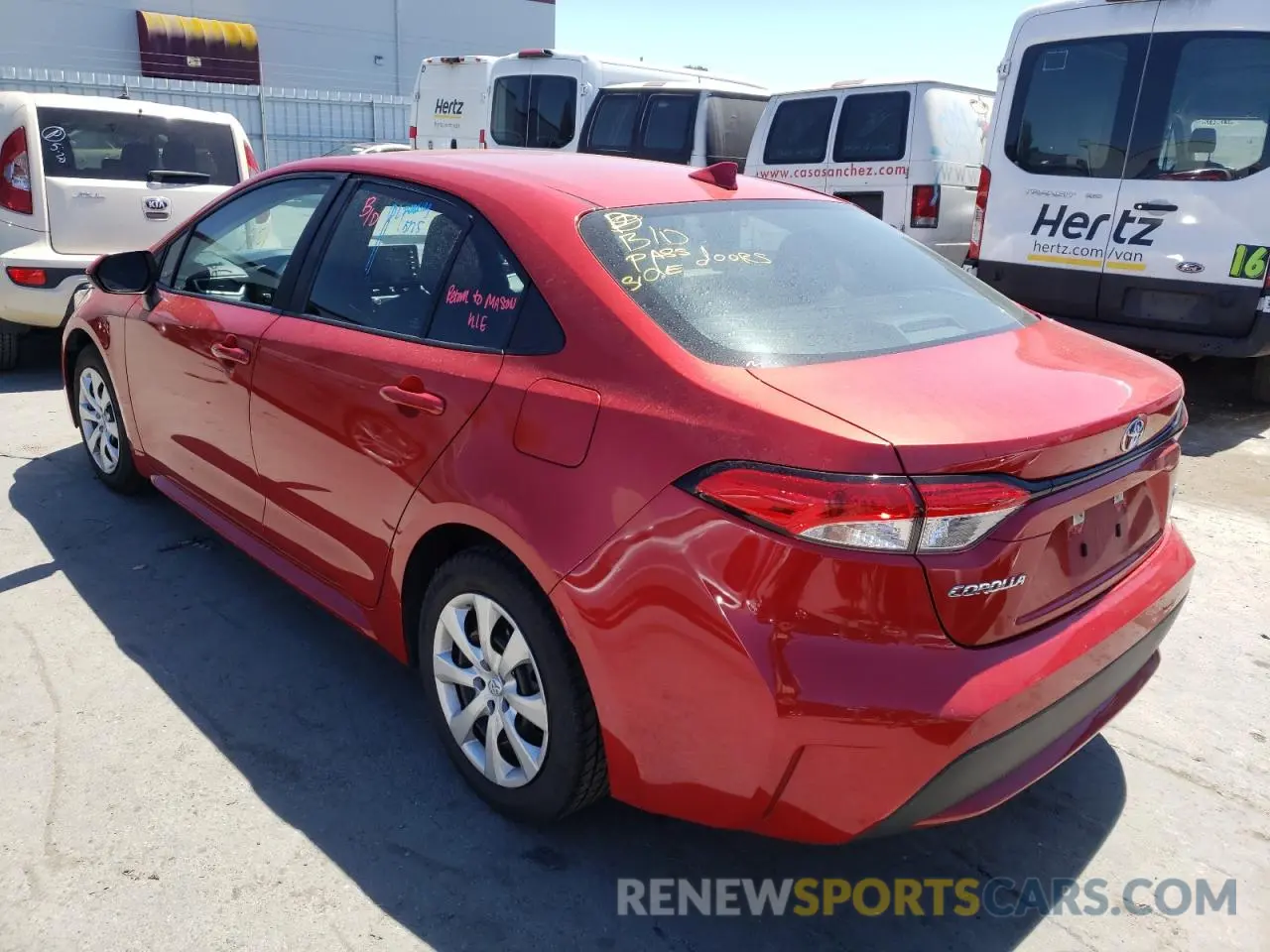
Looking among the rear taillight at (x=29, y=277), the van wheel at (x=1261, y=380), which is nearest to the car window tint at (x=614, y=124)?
the rear taillight at (x=29, y=277)

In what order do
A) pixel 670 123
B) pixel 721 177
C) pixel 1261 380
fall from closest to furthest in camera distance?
pixel 721 177 → pixel 1261 380 → pixel 670 123

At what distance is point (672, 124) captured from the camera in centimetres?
1059

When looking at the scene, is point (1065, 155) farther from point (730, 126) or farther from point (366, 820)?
point (366, 820)

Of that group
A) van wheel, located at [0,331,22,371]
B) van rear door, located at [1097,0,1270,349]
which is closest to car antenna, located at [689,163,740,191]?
van rear door, located at [1097,0,1270,349]

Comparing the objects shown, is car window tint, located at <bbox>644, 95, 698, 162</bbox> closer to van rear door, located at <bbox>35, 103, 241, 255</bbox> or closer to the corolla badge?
van rear door, located at <bbox>35, 103, 241, 255</bbox>

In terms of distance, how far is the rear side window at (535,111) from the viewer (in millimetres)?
11555

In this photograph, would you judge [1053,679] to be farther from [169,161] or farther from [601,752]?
[169,161]

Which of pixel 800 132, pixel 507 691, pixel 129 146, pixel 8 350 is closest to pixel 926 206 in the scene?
pixel 800 132

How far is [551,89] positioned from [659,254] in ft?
32.8

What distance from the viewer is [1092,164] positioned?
21.6ft

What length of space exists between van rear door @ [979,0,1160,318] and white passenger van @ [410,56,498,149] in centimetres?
766

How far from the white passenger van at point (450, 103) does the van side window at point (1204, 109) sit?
8564 mm

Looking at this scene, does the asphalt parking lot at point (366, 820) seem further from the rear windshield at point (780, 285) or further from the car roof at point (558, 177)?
the car roof at point (558, 177)

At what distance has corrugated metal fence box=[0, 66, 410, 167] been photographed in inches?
588
